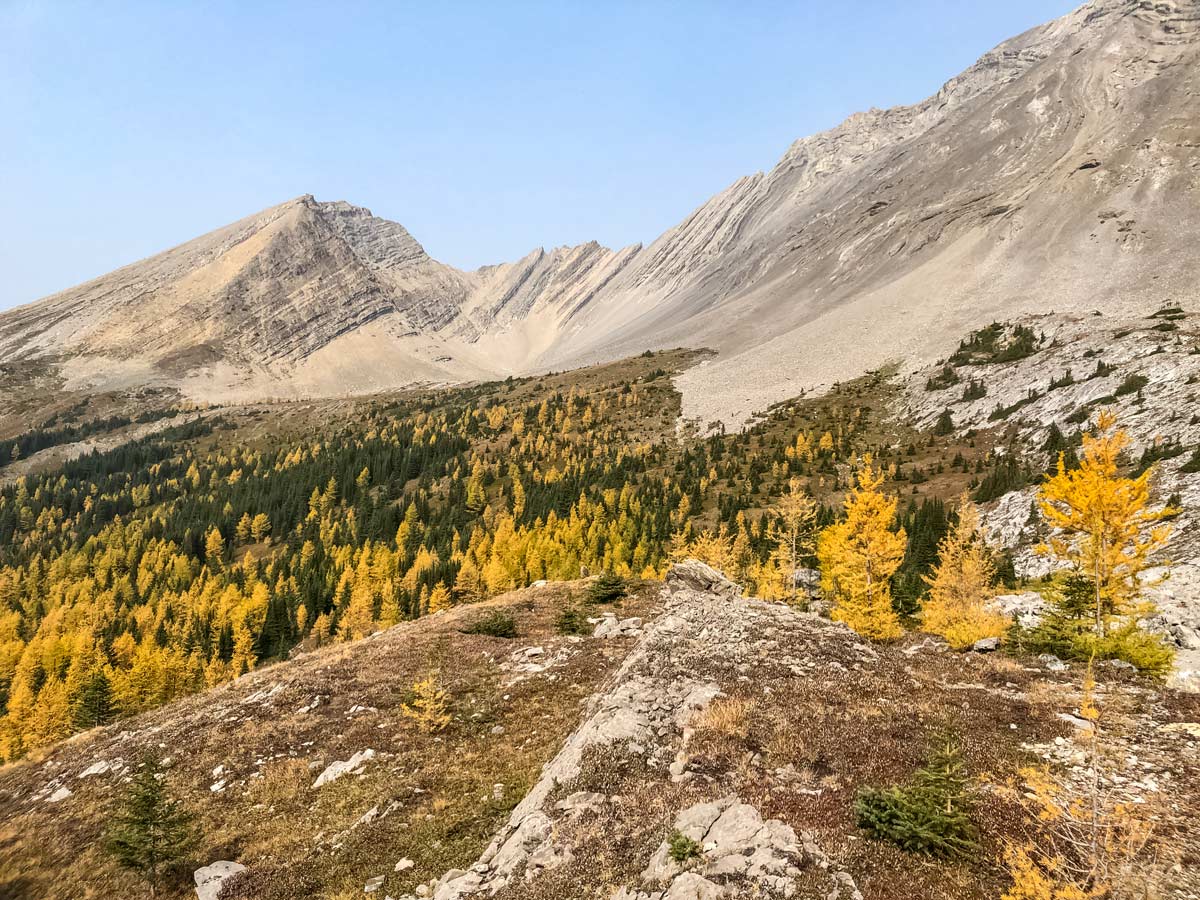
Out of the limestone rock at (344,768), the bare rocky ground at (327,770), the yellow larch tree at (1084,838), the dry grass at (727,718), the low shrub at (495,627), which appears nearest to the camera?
the yellow larch tree at (1084,838)

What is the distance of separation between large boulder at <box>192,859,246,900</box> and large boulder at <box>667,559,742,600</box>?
27.4 meters

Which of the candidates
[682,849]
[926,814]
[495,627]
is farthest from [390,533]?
[926,814]

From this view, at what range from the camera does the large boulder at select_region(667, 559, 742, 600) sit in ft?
Answer: 132

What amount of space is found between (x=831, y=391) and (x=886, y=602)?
135 metres

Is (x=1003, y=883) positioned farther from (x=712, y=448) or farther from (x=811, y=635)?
(x=712, y=448)

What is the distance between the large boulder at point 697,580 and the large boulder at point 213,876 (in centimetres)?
2740

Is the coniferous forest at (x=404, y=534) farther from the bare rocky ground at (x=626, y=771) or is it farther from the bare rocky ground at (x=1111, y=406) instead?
the bare rocky ground at (x=626, y=771)

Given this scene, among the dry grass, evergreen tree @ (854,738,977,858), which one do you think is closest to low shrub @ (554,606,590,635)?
the dry grass

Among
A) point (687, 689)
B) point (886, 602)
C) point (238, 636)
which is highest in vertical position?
point (687, 689)

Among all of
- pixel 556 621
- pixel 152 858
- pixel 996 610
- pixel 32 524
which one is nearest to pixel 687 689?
pixel 152 858

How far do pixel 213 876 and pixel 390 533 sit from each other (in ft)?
432

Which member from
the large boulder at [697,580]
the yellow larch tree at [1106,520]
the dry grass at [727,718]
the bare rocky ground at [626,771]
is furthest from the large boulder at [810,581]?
the dry grass at [727,718]

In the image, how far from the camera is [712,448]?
145500mm

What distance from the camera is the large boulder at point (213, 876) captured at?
53.7 ft
